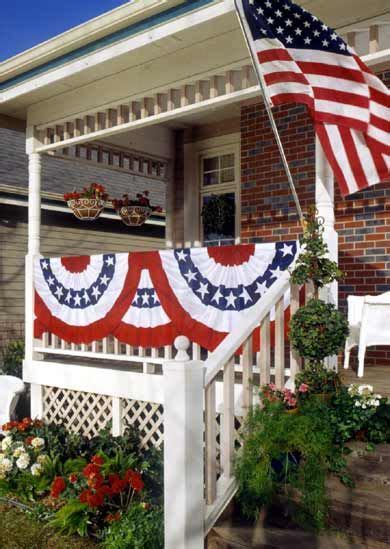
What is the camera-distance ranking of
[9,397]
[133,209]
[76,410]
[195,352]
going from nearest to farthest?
[195,352], [76,410], [9,397], [133,209]

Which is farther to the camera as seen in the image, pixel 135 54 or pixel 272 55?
pixel 135 54

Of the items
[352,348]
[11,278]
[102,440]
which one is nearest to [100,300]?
[102,440]

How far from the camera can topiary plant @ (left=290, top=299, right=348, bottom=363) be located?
430 cm

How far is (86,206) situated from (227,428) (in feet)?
14.9

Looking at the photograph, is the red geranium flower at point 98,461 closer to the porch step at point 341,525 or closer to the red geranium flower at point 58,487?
the red geranium flower at point 58,487

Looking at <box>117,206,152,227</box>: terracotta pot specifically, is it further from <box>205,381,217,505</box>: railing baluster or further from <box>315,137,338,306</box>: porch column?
<box>205,381,217,505</box>: railing baluster

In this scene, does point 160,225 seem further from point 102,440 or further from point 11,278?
point 102,440

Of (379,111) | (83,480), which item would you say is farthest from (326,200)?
(83,480)

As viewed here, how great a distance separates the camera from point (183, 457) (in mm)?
3521

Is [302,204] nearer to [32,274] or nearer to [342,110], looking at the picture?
[32,274]

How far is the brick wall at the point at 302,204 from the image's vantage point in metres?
7.06

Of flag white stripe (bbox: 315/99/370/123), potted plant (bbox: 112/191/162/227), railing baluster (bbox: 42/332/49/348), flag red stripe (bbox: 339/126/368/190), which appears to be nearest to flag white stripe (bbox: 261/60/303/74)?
flag white stripe (bbox: 315/99/370/123)

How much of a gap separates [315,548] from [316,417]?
2.78 ft

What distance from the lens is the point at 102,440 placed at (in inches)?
224
